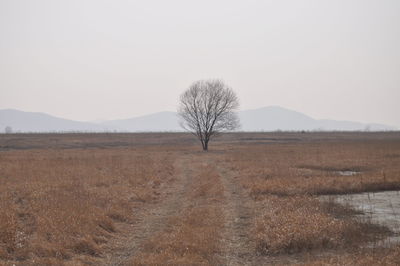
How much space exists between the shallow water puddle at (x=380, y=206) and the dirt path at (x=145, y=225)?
8.72m

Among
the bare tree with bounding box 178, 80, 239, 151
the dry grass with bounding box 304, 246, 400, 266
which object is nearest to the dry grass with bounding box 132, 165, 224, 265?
the dry grass with bounding box 304, 246, 400, 266

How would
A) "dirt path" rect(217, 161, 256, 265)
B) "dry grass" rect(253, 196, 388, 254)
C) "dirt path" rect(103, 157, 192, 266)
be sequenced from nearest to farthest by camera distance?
"dirt path" rect(217, 161, 256, 265) → "dirt path" rect(103, 157, 192, 266) → "dry grass" rect(253, 196, 388, 254)

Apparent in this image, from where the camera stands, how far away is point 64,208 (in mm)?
14789

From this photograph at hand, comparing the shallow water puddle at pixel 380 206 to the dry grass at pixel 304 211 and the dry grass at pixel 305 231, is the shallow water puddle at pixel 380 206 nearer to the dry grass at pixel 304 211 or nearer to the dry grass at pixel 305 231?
the dry grass at pixel 304 211

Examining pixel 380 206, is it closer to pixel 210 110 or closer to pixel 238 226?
pixel 238 226

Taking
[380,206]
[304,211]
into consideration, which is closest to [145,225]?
[304,211]

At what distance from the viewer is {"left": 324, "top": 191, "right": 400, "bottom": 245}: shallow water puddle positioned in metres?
13.1

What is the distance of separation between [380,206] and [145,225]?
40.1 feet

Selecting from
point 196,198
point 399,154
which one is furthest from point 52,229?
point 399,154

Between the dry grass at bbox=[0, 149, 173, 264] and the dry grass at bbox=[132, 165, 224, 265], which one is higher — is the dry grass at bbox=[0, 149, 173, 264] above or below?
above

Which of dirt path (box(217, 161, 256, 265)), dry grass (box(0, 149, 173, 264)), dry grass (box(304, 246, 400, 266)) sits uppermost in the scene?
dry grass (box(0, 149, 173, 264))

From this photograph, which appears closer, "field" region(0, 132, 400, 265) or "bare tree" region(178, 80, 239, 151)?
"field" region(0, 132, 400, 265)

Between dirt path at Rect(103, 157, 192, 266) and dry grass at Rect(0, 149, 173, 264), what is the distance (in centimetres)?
60

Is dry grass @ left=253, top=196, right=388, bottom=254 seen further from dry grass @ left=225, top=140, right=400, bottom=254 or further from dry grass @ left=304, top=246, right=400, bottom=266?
dry grass @ left=304, top=246, right=400, bottom=266
